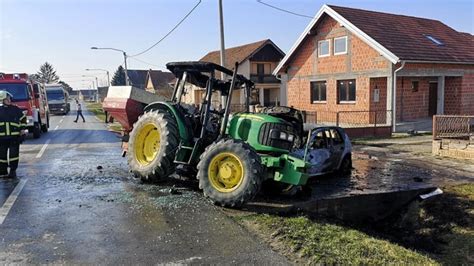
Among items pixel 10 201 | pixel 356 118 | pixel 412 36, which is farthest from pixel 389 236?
pixel 412 36

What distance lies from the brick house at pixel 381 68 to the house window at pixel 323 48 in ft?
0.18

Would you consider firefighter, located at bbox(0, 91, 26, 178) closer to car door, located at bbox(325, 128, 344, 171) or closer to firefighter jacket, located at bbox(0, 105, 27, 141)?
firefighter jacket, located at bbox(0, 105, 27, 141)

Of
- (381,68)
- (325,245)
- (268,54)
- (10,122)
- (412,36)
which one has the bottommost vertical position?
(325,245)

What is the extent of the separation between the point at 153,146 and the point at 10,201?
272 centimetres

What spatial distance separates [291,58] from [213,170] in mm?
Result: 20931

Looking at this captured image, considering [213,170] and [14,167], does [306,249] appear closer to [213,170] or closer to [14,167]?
[213,170]

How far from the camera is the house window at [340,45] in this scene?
77.2ft

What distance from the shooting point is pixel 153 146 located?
29.1 ft

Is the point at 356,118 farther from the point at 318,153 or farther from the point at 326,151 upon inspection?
the point at 318,153

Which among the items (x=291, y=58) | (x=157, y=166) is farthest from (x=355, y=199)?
(x=291, y=58)

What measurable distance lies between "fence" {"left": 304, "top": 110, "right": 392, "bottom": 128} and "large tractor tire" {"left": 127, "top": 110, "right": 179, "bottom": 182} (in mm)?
12328

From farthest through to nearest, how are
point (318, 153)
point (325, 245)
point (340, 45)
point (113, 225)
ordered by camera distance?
point (340, 45)
point (318, 153)
point (113, 225)
point (325, 245)

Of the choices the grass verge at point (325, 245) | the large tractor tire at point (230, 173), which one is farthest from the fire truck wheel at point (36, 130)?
the grass verge at point (325, 245)

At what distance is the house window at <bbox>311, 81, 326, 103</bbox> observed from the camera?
25422 mm
